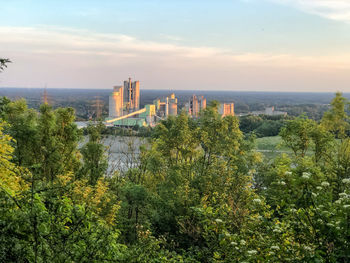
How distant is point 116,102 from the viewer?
2977 centimetres

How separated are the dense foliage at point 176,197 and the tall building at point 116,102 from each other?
875cm

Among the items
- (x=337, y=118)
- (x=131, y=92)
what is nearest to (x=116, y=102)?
(x=131, y=92)

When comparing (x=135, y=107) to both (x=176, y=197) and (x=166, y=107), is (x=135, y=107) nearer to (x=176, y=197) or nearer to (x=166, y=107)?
(x=166, y=107)

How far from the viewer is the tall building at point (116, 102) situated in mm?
28922

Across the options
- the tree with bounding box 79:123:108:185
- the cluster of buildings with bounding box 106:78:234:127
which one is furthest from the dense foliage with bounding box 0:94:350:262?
the cluster of buildings with bounding box 106:78:234:127

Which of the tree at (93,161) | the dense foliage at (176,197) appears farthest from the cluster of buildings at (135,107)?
the tree at (93,161)

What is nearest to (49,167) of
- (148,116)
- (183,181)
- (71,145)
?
(71,145)

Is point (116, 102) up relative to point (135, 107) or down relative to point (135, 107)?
up

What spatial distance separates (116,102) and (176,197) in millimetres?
17062

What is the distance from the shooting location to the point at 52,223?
4648 millimetres

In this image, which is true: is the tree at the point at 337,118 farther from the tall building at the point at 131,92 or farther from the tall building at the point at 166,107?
the tall building at the point at 131,92

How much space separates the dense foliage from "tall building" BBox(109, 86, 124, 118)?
8.75 metres

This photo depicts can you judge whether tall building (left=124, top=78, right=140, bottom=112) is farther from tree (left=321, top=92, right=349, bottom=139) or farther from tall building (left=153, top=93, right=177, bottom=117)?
tree (left=321, top=92, right=349, bottom=139)

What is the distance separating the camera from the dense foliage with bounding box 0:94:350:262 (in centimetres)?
441
